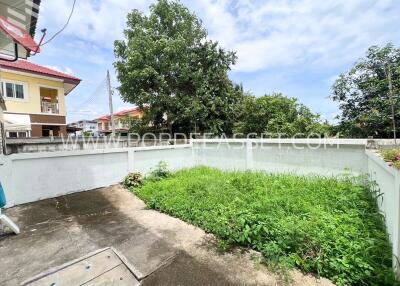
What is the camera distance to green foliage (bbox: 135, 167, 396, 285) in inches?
90.9

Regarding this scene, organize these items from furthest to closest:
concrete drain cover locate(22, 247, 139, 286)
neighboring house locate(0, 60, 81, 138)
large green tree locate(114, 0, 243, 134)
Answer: large green tree locate(114, 0, 243, 134) < neighboring house locate(0, 60, 81, 138) < concrete drain cover locate(22, 247, 139, 286)

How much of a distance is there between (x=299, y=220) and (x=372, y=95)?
22.6 feet

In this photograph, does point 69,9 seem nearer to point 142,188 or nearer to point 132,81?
point 142,188

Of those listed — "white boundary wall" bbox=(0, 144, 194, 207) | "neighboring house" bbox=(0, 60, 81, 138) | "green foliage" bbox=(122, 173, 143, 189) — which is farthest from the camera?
"neighboring house" bbox=(0, 60, 81, 138)

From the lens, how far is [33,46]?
286cm

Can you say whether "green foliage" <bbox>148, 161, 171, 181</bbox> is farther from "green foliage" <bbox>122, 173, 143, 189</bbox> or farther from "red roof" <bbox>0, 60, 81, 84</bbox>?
"red roof" <bbox>0, 60, 81, 84</bbox>

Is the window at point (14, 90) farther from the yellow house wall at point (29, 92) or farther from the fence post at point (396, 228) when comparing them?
the fence post at point (396, 228)

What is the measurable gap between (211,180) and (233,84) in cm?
984

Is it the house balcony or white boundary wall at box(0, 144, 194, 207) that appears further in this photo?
the house balcony

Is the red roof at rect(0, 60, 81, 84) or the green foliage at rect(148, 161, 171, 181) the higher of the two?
the red roof at rect(0, 60, 81, 84)

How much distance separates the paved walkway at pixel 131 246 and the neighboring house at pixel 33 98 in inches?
327

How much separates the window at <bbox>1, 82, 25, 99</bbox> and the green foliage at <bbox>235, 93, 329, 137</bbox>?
11423mm

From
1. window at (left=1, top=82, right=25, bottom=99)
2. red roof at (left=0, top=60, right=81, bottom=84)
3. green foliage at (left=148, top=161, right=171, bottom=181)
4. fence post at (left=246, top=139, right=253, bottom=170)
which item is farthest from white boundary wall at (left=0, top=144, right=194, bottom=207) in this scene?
window at (left=1, top=82, right=25, bottom=99)

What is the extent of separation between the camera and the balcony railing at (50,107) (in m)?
12.1
